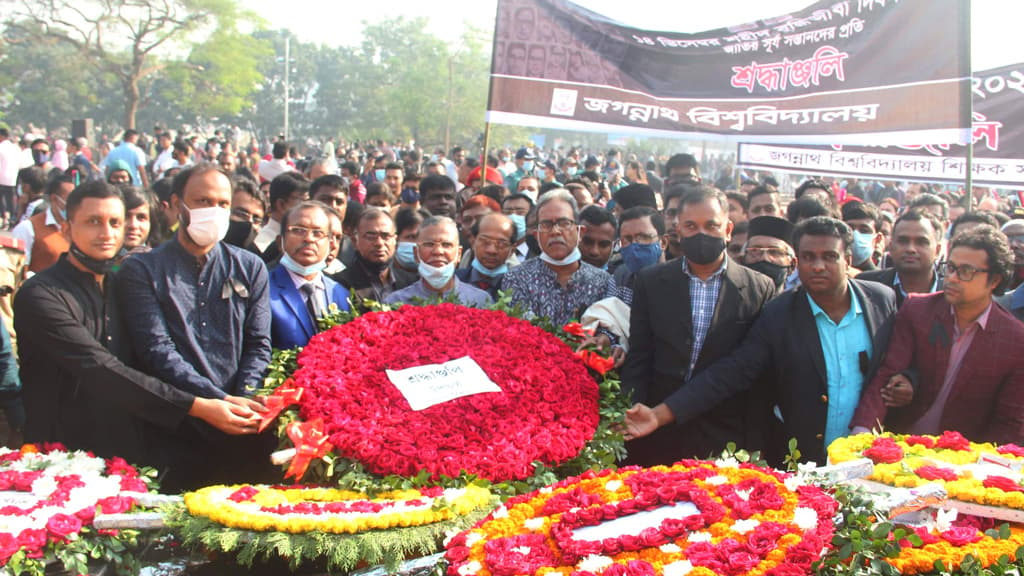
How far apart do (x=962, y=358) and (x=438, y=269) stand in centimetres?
273

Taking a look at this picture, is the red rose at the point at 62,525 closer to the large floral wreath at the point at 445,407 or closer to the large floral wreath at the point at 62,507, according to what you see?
the large floral wreath at the point at 62,507

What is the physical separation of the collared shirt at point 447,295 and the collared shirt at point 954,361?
233cm

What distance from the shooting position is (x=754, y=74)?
699cm

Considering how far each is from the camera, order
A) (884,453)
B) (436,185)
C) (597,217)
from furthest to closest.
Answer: (436,185) < (597,217) < (884,453)

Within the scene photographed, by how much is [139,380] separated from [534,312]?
2.18m

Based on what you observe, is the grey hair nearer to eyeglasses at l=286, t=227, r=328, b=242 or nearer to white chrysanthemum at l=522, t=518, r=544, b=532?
eyeglasses at l=286, t=227, r=328, b=242

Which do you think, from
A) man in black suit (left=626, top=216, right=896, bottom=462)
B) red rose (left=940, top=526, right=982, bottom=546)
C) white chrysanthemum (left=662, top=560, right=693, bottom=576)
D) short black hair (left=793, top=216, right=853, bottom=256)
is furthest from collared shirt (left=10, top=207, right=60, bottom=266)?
red rose (left=940, top=526, right=982, bottom=546)

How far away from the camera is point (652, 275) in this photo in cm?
444

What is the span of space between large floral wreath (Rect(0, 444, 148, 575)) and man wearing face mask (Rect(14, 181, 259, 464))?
0.83ft

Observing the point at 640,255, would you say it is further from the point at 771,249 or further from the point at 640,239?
the point at 771,249

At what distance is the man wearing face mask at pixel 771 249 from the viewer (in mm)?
5164

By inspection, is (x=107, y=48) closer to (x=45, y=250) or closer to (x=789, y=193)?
(x=789, y=193)

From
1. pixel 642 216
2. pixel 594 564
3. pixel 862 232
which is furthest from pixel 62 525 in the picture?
pixel 862 232

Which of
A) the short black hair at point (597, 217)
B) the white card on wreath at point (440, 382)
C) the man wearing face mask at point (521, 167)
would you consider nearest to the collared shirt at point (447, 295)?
the white card on wreath at point (440, 382)
